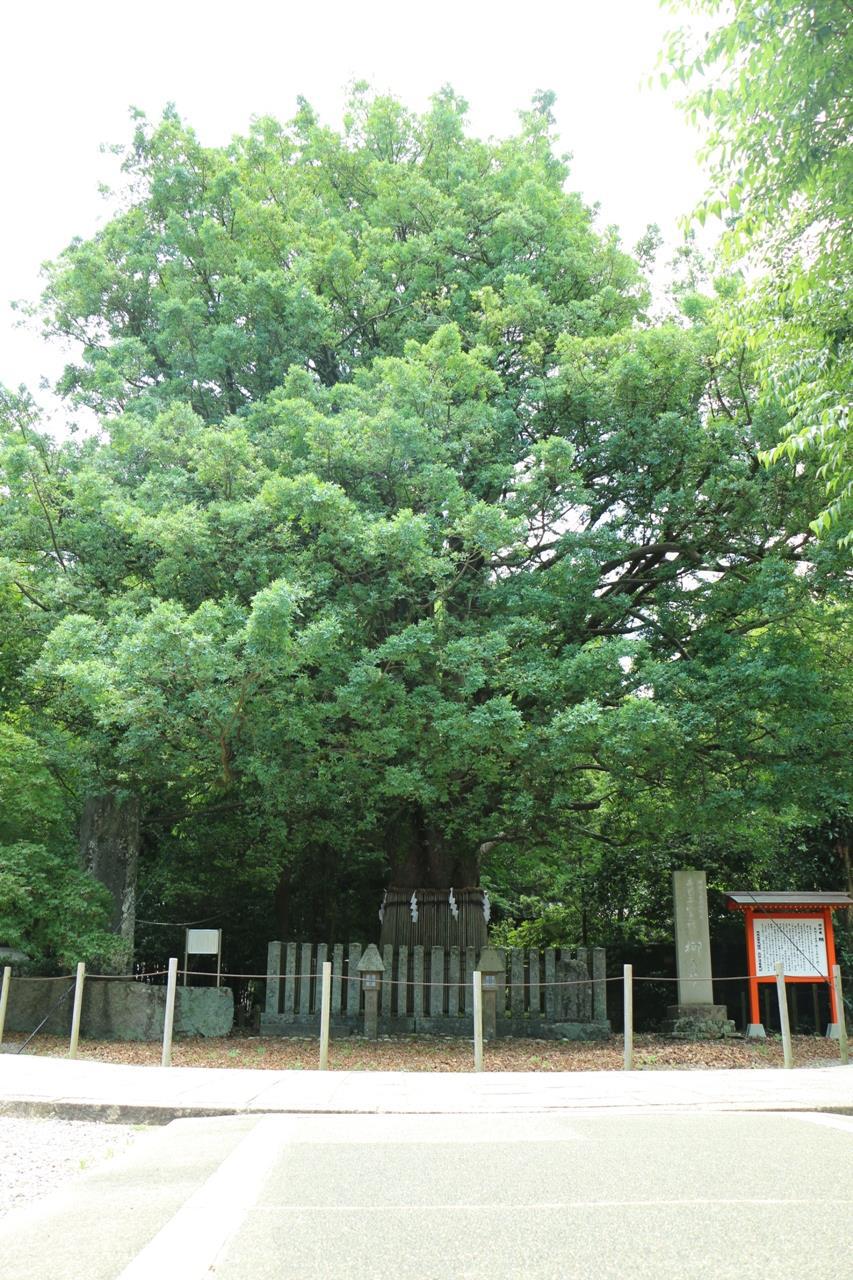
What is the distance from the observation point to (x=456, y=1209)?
4.36 metres

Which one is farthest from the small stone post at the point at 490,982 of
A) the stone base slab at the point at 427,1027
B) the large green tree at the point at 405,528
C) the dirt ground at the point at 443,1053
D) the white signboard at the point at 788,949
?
the white signboard at the point at 788,949

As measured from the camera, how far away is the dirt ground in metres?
12.4

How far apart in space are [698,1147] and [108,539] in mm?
12094

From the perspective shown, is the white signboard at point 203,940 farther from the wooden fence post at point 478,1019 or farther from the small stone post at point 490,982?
the wooden fence post at point 478,1019

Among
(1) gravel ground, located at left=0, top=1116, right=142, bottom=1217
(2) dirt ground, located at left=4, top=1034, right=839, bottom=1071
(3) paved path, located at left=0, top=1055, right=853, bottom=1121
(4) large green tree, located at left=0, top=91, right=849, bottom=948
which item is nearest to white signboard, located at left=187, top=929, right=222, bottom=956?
(2) dirt ground, located at left=4, top=1034, right=839, bottom=1071

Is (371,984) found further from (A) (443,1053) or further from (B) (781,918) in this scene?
(B) (781,918)

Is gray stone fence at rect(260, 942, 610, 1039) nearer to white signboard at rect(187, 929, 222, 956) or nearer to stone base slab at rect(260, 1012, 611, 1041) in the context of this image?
stone base slab at rect(260, 1012, 611, 1041)

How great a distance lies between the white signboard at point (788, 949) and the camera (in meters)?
15.7

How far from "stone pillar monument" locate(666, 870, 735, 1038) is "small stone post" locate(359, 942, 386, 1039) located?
468cm

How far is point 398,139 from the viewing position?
18.5 m

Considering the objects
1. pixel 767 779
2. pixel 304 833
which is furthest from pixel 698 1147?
pixel 304 833

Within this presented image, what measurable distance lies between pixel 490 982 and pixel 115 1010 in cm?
585

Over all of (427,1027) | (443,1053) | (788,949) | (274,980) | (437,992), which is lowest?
(443,1053)

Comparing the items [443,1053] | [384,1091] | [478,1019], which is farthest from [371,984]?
[384,1091]
